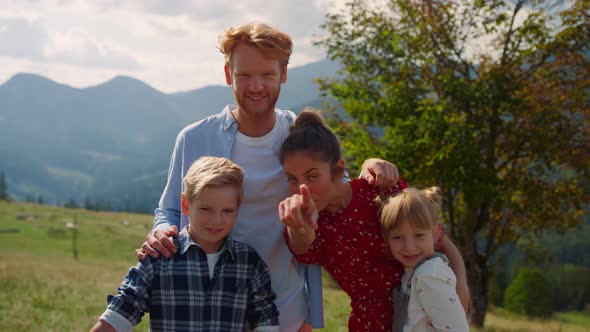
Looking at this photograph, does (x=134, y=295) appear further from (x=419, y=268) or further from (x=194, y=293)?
(x=419, y=268)

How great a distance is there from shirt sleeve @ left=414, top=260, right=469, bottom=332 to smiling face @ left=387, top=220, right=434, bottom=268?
0.46 ft

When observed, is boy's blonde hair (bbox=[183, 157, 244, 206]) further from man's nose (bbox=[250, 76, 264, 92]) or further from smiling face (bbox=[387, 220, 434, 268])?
smiling face (bbox=[387, 220, 434, 268])

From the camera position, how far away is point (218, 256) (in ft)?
10.5

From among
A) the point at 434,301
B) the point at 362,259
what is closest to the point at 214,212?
the point at 362,259

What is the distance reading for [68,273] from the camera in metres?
21.0

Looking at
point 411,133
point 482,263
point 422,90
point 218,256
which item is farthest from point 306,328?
point 482,263

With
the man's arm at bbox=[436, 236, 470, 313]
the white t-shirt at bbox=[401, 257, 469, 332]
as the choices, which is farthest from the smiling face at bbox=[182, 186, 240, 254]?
the man's arm at bbox=[436, 236, 470, 313]

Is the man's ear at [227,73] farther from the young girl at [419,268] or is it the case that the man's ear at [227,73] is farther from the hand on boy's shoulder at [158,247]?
the young girl at [419,268]

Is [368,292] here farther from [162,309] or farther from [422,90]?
[422,90]

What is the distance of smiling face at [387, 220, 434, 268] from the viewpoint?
10.1ft

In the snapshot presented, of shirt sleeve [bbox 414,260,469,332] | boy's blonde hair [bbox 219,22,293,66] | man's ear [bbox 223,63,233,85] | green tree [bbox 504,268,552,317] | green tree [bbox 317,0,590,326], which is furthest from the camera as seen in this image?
green tree [bbox 504,268,552,317]

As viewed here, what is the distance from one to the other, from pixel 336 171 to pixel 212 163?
28.2 inches

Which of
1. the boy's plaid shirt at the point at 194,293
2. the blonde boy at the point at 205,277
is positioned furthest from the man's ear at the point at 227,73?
the boy's plaid shirt at the point at 194,293

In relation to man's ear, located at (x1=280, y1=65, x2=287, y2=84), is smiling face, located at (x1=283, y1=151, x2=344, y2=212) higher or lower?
lower
